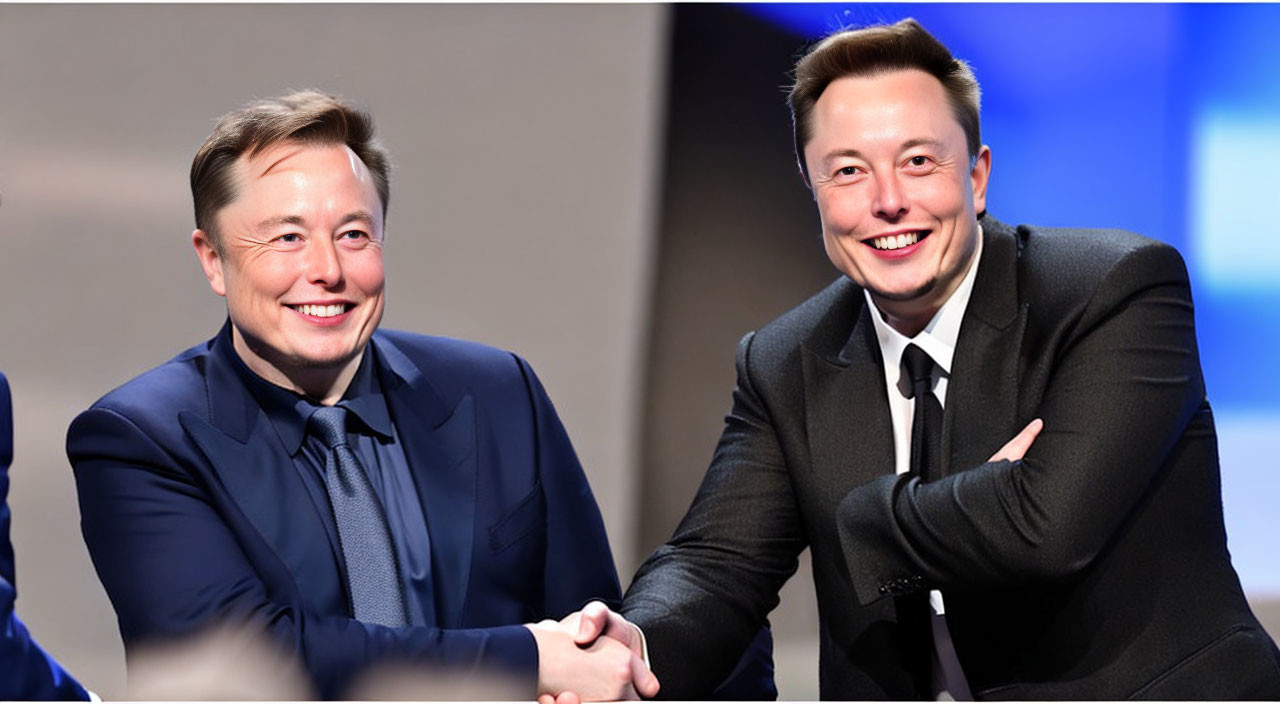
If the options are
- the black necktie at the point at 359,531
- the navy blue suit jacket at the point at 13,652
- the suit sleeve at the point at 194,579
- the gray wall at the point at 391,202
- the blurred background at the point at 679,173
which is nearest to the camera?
the navy blue suit jacket at the point at 13,652

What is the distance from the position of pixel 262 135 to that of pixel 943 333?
43.1 inches

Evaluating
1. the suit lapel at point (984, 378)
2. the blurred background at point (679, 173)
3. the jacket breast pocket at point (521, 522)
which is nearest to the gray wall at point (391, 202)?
the blurred background at point (679, 173)

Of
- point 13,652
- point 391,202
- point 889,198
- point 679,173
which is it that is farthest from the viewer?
point 679,173

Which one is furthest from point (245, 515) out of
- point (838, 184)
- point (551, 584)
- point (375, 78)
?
point (375, 78)

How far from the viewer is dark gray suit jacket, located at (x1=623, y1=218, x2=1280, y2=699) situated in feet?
7.27

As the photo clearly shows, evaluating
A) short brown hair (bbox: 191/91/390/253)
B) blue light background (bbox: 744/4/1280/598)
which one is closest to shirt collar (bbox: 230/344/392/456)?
short brown hair (bbox: 191/91/390/253)

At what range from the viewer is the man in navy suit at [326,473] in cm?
219

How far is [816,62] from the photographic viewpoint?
2508 millimetres

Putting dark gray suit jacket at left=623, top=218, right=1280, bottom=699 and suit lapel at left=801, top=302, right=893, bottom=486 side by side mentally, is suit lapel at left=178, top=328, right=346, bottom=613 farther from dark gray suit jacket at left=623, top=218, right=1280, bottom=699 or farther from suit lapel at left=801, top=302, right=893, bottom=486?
suit lapel at left=801, top=302, right=893, bottom=486

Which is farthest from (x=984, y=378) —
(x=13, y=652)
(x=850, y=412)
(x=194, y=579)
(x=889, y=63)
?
(x=13, y=652)

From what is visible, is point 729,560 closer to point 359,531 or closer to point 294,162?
point 359,531

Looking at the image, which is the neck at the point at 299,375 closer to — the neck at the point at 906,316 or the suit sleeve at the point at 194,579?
the suit sleeve at the point at 194,579

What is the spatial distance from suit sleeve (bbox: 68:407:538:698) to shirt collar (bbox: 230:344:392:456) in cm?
16

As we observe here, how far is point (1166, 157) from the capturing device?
430cm
